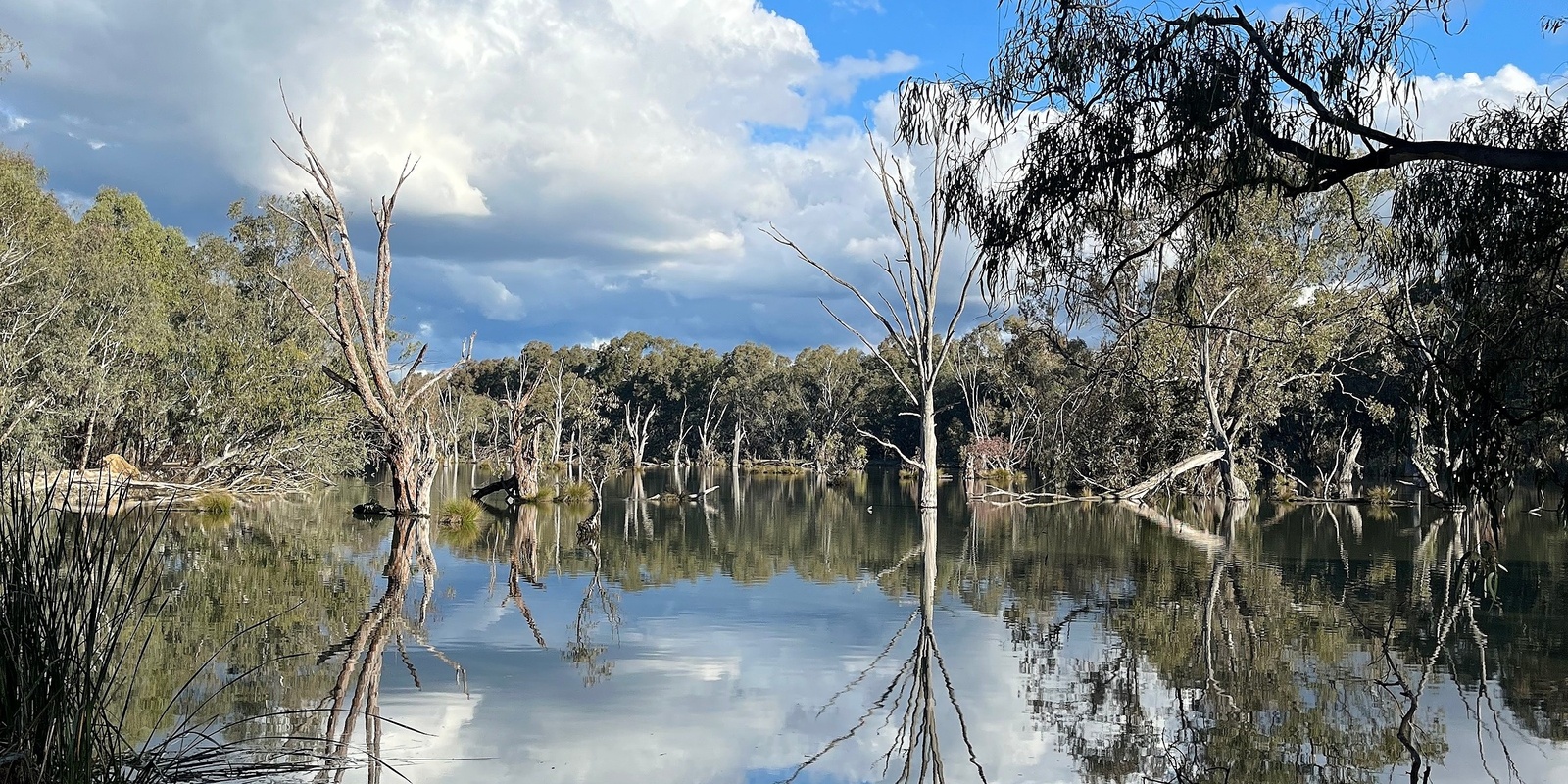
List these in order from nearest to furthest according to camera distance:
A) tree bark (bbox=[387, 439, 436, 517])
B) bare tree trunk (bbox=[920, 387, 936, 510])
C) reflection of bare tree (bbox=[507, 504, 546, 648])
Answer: reflection of bare tree (bbox=[507, 504, 546, 648]), tree bark (bbox=[387, 439, 436, 517]), bare tree trunk (bbox=[920, 387, 936, 510])

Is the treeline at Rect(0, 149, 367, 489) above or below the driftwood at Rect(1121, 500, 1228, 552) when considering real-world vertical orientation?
above

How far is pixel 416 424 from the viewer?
2086cm

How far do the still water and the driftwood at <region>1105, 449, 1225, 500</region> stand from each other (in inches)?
116

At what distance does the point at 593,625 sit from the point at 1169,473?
14750 millimetres

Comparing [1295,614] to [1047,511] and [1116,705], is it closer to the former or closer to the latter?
[1116,705]

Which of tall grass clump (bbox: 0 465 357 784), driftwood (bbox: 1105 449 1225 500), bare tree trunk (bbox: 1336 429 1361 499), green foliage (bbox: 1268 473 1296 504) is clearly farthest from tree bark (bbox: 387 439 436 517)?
bare tree trunk (bbox: 1336 429 1361 499)

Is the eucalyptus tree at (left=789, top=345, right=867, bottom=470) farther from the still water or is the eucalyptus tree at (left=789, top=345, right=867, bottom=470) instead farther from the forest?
the still water

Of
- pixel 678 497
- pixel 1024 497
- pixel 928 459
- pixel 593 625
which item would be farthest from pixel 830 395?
pixel 593 625

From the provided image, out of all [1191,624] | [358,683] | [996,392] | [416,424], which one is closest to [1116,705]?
[1191,624]

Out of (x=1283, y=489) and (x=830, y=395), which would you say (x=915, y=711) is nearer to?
(x=1283, y=489)

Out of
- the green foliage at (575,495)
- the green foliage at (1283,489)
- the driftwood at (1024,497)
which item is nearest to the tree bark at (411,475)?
the green foliage at (575,495)

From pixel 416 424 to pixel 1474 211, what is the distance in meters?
17.5

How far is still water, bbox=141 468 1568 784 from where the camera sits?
5414 millimetres

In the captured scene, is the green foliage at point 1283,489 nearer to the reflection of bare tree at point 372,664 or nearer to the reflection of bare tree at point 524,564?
the reflection of bare tree at point 524,564
